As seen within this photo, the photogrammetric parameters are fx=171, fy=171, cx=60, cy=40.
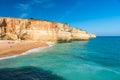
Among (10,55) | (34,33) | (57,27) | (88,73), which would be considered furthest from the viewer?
(57,27)

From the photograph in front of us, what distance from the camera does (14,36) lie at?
51156 millimetres

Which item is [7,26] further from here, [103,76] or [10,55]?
[103,76]

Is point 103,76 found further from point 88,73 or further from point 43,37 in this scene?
point 43,37

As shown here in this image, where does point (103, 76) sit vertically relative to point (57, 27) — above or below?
below

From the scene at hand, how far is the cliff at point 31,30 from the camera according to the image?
166 ft

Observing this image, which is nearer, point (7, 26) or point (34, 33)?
point (7, 26)

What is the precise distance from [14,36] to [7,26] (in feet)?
Answer: 11.7

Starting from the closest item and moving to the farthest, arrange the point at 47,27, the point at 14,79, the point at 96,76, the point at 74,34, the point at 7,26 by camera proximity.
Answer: the point at 14,79, the point at 96,76, the point at 7,26, the point at 47,27, the point at 74,34

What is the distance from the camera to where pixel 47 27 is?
200ft

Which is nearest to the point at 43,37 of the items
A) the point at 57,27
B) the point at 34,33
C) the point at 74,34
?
the point at 34,33

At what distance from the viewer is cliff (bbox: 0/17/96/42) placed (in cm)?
5069

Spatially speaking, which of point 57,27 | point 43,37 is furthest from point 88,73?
point 57,27

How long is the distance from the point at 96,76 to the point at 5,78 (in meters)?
8.38

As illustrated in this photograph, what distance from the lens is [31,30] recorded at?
5531cm
